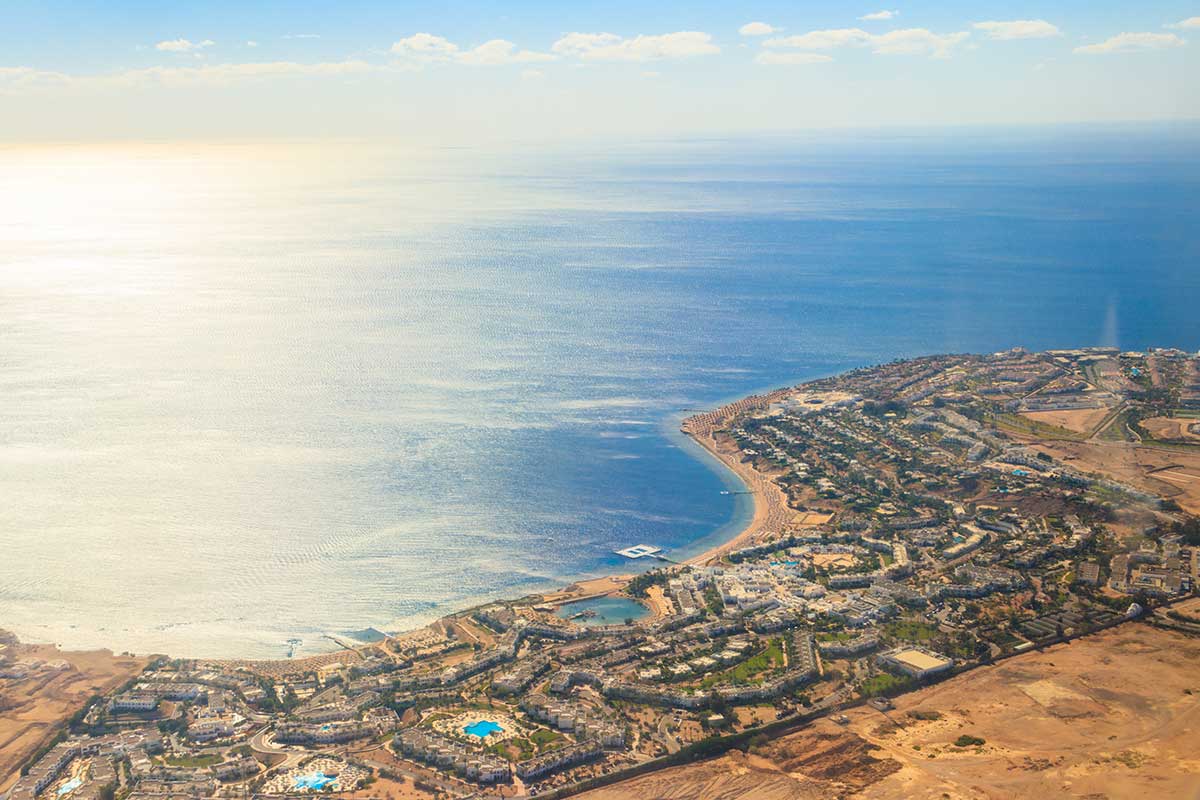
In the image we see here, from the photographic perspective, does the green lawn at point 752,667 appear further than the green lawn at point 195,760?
Yes

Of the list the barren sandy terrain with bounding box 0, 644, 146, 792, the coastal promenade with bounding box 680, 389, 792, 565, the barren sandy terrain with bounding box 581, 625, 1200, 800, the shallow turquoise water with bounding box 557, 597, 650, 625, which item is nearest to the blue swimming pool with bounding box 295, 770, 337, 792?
the barren sandy terrain with bounding box 581, 625, 1200, 800

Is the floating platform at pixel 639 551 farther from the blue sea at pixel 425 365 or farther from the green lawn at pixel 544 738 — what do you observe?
the green lawn at pixel 544 738

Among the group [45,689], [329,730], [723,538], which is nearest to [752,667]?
[723,538]

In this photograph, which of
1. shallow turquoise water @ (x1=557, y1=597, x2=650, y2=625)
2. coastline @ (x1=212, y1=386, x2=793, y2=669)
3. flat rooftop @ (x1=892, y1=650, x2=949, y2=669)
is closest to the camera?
flat rooftop @ (x1=892, y1=650, x2=949, y2=669)

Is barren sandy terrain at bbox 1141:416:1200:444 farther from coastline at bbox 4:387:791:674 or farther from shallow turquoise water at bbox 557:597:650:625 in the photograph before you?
shallow turquoise water at bbox 557:597:650:625

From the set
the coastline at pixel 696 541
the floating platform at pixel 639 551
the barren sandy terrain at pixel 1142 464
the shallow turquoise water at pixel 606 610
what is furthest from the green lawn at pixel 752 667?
Result: the barren sandy terrain at pixel 1142 464

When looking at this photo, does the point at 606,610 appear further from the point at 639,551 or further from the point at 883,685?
the point at 883,685
